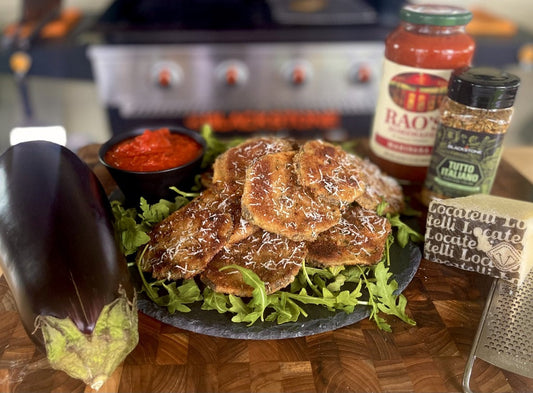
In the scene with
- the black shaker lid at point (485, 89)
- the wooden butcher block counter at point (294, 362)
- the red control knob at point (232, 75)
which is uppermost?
the black shaker lid at point (485, 89)

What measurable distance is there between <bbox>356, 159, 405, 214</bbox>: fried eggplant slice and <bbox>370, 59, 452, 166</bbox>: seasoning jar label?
16 centimetres

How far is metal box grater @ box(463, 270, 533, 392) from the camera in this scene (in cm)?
96

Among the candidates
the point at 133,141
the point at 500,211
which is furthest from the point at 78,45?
the point at 500,211

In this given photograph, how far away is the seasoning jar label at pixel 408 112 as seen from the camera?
1.46 meters

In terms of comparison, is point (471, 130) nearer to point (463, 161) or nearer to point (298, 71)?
point (463, 161)

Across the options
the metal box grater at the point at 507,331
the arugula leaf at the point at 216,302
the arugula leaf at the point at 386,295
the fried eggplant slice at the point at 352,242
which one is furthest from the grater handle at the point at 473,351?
the arugula leaf at the point at 216,302

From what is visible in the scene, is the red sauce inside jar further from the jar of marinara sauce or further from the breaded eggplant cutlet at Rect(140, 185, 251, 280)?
the jar of marinara sauce

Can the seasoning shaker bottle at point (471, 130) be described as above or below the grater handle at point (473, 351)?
above

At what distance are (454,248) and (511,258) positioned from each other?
13cm

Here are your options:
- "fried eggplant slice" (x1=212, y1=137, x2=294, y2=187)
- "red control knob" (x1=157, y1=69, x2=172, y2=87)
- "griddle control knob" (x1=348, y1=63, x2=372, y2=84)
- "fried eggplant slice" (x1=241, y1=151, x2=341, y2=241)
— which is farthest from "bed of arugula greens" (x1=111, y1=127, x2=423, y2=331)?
"griddle control knob" (x1=348, y1=63, x2=372, y2=84)

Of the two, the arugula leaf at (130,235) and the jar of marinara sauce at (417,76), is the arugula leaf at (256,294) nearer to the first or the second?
the arugula leaf at (130,235)

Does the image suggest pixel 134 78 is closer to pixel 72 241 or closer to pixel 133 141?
pixel 133 141

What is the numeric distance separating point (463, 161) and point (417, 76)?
0.99 ft

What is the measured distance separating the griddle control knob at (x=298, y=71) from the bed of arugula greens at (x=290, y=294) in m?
1.64
